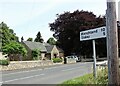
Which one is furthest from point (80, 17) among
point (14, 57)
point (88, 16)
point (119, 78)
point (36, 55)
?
point (119, 78)

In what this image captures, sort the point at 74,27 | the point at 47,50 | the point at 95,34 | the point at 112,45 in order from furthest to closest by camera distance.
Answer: the point at 47,50 → the point at 74,27 → the point at 95,34 → the point at 112,45

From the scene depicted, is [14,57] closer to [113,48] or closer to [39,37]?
[113,48]

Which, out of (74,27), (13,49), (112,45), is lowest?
(112,45)

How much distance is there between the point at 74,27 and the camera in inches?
2475

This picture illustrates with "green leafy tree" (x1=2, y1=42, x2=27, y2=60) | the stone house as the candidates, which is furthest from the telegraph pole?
the stone house

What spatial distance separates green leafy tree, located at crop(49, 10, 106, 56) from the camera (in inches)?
2438

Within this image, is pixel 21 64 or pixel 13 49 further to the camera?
pixel 13 49

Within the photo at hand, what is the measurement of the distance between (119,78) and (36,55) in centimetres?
4978

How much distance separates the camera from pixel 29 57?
5862 centimetres

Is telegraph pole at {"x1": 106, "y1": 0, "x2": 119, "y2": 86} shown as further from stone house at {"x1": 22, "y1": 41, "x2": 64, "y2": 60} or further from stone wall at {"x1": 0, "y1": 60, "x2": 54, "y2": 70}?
stone house at {"x1": 22, "y1": 41, "x2": 64, "y2": 60}

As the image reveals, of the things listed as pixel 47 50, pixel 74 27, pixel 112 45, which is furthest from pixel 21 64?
pixel 47 50

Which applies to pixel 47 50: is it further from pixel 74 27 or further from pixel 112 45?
pixel 112 45

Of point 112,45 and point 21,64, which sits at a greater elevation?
point 112,45

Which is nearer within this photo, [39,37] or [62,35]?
[62,35]
